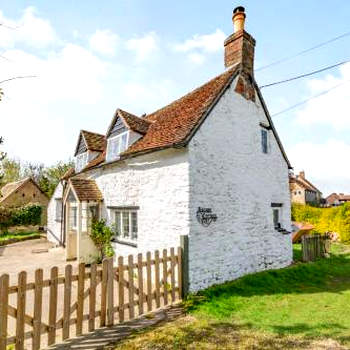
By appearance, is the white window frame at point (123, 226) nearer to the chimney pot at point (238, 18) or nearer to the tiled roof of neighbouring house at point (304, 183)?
the chimney pot at point (238, 18)

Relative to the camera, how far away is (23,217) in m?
30.5

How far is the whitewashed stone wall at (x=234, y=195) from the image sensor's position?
9250 mm

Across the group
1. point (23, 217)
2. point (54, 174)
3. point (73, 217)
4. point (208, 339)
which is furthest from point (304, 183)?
point (208, 339)

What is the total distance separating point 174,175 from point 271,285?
5.39 metres

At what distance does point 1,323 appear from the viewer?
4.98 metres

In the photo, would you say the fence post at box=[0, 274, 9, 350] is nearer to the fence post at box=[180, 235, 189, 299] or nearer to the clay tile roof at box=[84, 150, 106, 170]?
the fence post at box=[180, 235, 189, 299]

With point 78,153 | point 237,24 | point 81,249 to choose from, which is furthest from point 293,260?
point 78,153

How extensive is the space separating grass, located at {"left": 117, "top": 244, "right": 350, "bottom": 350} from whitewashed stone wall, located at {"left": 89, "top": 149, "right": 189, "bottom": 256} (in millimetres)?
2347

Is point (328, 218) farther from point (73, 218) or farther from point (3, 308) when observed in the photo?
point (3, 308)

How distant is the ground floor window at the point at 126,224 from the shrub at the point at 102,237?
0.48m

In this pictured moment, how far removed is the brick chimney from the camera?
1199cm

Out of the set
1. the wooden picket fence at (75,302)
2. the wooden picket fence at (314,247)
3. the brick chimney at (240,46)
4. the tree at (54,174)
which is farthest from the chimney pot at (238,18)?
the tree at (54,174)

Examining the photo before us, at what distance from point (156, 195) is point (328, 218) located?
2203 centimetres

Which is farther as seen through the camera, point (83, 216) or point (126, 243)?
point (83, 216)
